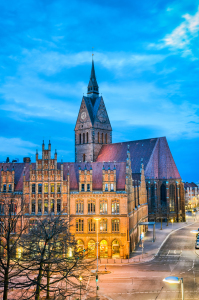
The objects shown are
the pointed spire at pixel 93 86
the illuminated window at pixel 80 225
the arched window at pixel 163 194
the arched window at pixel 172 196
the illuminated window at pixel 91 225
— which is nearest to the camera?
the illuminated window at pixel 91 225

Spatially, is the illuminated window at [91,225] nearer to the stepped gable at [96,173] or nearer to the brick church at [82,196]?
the brick church at [82,196]

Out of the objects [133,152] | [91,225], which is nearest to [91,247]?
[91,225]

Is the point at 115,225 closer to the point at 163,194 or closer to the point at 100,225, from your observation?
the point at 100,225

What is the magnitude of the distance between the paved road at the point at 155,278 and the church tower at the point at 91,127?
6941 centimetres

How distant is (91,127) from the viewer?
124 meters

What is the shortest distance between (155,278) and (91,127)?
3401 inches

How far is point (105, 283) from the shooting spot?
4156 centimetres

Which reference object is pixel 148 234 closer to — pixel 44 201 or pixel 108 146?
pixel 44 201

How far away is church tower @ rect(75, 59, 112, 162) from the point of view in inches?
4921

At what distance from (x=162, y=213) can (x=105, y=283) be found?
2740 inches

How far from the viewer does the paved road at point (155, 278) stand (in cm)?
3678

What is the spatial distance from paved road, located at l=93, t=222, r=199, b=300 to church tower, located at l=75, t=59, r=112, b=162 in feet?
228

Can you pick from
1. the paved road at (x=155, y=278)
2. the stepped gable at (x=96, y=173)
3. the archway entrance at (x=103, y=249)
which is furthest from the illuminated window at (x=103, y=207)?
the paved road at (x=155, y=278)

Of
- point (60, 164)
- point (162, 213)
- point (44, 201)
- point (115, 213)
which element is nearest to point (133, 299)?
point (115, 213)
